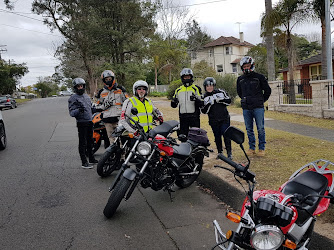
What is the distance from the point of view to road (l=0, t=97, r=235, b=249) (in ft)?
11.8

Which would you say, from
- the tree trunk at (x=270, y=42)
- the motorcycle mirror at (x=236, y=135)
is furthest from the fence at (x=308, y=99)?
the motorcycle mirror at (x=236, y=135)

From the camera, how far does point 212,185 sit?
5.43m

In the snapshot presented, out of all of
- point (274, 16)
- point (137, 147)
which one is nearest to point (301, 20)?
point (274, 16)

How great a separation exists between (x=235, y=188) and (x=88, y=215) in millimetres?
2279

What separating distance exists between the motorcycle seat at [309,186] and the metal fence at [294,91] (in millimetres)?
12193

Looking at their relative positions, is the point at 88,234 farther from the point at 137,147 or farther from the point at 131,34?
the point at 131,34

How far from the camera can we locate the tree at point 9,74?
40959mm

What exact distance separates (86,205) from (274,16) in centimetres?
1518

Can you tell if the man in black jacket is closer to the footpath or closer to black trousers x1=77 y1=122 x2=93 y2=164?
the footpath

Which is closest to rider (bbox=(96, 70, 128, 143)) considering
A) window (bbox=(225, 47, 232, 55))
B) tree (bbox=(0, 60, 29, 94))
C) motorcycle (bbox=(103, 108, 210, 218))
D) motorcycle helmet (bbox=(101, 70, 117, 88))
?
motorcycle helmet (bbox=(101, 70, 117, 88))

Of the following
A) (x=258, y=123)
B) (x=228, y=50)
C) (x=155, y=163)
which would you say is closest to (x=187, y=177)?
(x=155, y=163)

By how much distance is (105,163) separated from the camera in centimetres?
599

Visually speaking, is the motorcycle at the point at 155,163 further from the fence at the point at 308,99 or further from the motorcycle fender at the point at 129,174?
the fence at the point at 308,99

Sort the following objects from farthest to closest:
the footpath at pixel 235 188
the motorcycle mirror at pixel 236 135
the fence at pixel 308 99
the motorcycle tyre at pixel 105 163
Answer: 1. the fence at pixel 308 99
2. the motorcycle tyre at pixel 105 163
3. the footpath at pixel 235 188
4. the motorcycle mirror at pixel 236 135
